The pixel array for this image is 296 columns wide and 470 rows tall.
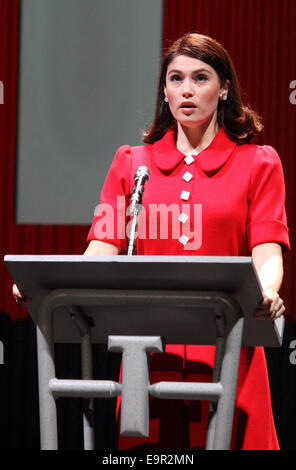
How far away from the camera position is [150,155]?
1824mm

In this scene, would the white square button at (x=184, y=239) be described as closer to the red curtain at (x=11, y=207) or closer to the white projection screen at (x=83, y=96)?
the white projection screen at (x=83, y=96)

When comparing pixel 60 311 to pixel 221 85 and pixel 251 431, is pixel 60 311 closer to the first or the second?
pixel 251 431

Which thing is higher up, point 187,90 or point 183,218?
point 187,90

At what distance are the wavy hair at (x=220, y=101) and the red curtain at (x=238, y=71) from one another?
1.91 m

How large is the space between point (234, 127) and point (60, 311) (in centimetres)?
75

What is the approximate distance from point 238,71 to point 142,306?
9.43ft

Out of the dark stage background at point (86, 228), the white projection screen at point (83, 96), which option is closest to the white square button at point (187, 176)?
the white projection screen at point (83, 96)

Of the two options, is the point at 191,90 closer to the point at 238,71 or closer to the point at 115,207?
the point at 115,207

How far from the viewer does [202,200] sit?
1697 mm

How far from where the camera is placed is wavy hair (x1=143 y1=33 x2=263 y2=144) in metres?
1.77

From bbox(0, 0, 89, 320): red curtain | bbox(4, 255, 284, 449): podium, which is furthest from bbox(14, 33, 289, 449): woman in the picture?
bbox(0, 0, 89, 320): red curtain

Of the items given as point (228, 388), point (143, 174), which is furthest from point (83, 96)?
point (228, 388)

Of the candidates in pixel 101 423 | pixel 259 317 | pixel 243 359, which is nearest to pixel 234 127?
pixel 243 359

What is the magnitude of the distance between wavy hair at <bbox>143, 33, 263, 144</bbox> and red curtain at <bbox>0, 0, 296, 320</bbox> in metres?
1.91
